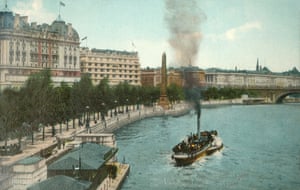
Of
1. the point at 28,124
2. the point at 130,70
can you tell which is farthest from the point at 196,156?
the point at 130,70

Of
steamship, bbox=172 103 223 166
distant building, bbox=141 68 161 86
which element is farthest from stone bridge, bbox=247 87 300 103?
steamship, bbox=172 103 223 166

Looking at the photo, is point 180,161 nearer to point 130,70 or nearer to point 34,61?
point 34,61

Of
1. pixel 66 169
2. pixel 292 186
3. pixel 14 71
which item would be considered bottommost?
pixel 292 186

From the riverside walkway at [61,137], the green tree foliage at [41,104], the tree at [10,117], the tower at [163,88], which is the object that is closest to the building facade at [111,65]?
the tower at [163,88]

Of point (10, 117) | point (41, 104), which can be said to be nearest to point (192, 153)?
point (10, 117)

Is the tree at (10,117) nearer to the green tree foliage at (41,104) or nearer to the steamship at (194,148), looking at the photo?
the green tree foliage at (41,104)
